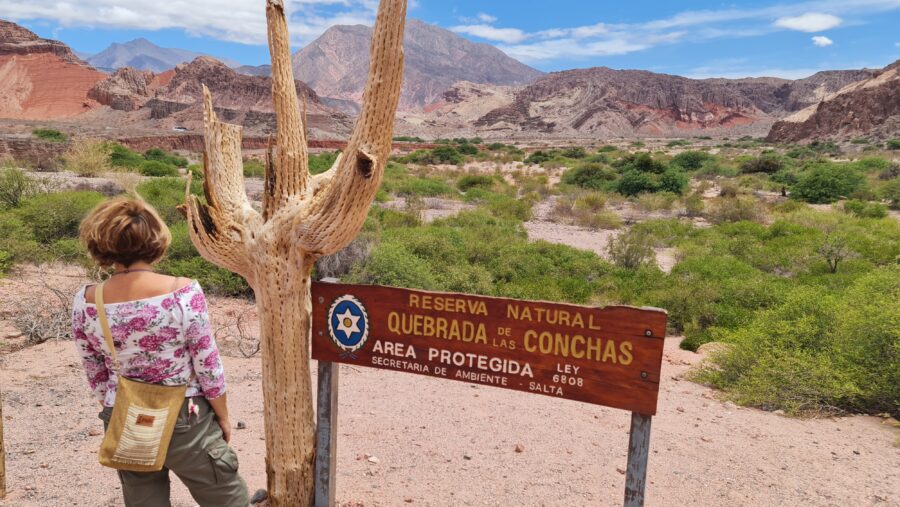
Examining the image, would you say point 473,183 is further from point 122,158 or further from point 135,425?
point 135,425

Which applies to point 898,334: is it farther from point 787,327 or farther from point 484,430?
point 484,430

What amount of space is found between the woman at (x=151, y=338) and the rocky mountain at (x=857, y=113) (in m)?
67.7

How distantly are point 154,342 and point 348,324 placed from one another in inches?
41.4

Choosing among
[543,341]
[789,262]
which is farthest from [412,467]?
[789,262]

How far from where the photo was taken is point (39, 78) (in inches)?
3253

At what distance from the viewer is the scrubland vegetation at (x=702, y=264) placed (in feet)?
18.1

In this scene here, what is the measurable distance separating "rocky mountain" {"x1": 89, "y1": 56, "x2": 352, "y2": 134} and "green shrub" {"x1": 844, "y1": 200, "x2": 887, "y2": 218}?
58.5 metres

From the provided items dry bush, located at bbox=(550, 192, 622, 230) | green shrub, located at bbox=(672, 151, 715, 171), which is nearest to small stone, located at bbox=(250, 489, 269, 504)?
dry bush, located at bbox=(550, 192, 622, 230)

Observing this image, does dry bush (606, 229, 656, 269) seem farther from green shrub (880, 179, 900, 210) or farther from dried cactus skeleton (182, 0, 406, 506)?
green shrub (880, 179, 900, 210)

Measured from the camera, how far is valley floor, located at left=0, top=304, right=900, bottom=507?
12.4ft

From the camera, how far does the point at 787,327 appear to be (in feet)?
19.7

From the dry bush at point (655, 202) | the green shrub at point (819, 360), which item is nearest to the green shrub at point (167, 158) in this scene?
the dry bush at point (655, 202)

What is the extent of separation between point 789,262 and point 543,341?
33.4 ft

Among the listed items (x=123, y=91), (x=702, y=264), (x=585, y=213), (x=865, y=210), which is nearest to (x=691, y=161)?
(x=865, y=210)
